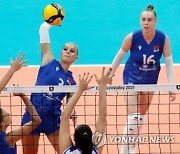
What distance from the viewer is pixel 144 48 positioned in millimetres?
7816

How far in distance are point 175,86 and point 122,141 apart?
1.18m

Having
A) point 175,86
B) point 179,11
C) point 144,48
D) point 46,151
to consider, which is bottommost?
point 46,151

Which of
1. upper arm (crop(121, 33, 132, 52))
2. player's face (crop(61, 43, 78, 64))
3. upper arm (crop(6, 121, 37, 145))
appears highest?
upper arm (crop(121, 33, 132, 52))

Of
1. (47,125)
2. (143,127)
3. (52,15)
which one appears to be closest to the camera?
(47,125)

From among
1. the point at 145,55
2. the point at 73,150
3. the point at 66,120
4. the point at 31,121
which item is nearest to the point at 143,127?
the point at 145,55

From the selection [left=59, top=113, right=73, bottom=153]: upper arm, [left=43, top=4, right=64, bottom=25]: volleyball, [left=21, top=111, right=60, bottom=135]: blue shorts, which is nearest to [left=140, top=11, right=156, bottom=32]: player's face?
[left=43, top=4, right=64, bottom=25]: volleyball

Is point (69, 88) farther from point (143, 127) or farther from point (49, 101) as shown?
point (143, 127)

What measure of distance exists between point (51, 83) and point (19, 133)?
906mm

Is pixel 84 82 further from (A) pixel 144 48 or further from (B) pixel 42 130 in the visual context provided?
(A) pixel 144 48

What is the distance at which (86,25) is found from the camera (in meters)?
13.5

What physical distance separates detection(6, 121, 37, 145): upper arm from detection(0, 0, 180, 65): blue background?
6.09m

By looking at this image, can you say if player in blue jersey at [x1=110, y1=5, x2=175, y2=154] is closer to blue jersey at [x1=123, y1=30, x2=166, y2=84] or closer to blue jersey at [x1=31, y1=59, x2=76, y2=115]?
blue jersey at [x1=123, y1=30, x2=166, y2=84]

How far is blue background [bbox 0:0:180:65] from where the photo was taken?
12.9 metres

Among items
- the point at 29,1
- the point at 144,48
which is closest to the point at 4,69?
the point at 29,1
